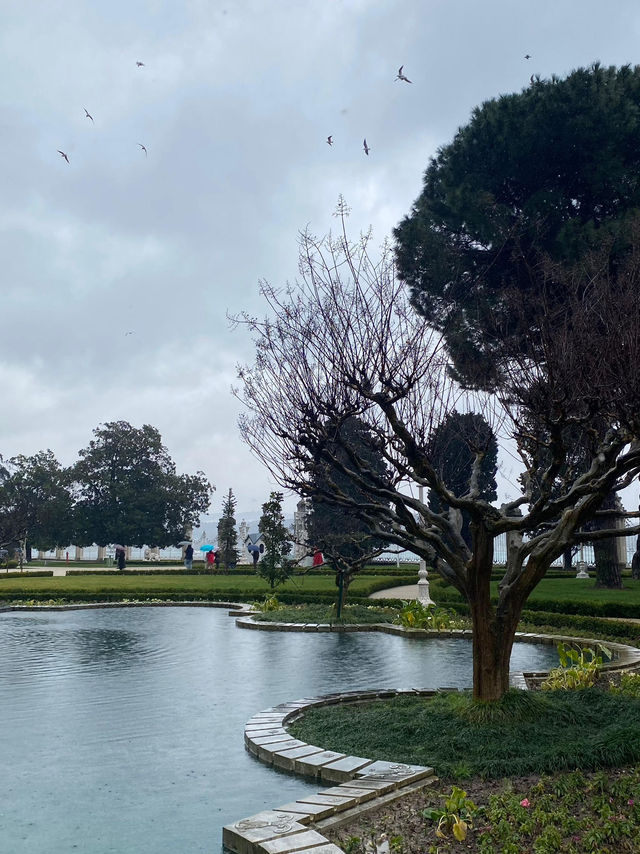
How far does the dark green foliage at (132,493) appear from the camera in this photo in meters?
62.1

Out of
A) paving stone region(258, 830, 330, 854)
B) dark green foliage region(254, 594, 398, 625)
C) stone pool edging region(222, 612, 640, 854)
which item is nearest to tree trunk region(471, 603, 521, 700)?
stone pool edging region(222, 612, 640, 854)

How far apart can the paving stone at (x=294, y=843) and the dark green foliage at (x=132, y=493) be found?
58170mm

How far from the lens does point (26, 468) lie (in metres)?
A: 66.7

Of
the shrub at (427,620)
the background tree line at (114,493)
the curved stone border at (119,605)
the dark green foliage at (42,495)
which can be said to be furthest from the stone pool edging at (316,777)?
the background tree line at (114,493)

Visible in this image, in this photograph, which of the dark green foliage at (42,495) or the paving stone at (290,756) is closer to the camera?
the paving stone at (290,756)

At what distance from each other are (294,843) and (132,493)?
59.2 meters

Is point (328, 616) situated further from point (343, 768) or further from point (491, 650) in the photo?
point (343, 768)

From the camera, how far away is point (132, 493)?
62.1 m

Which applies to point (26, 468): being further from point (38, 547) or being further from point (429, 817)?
point (429, 817)

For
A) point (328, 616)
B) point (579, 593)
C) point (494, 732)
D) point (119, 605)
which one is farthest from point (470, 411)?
point (119, 605)

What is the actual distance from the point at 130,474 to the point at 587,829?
62550 mm

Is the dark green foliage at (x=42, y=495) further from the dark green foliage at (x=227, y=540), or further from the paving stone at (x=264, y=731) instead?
the paving stone at (x=264, y=731)

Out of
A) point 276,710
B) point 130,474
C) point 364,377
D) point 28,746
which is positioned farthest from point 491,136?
point 130,474

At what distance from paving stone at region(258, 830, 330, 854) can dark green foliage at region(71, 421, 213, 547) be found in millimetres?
58170
